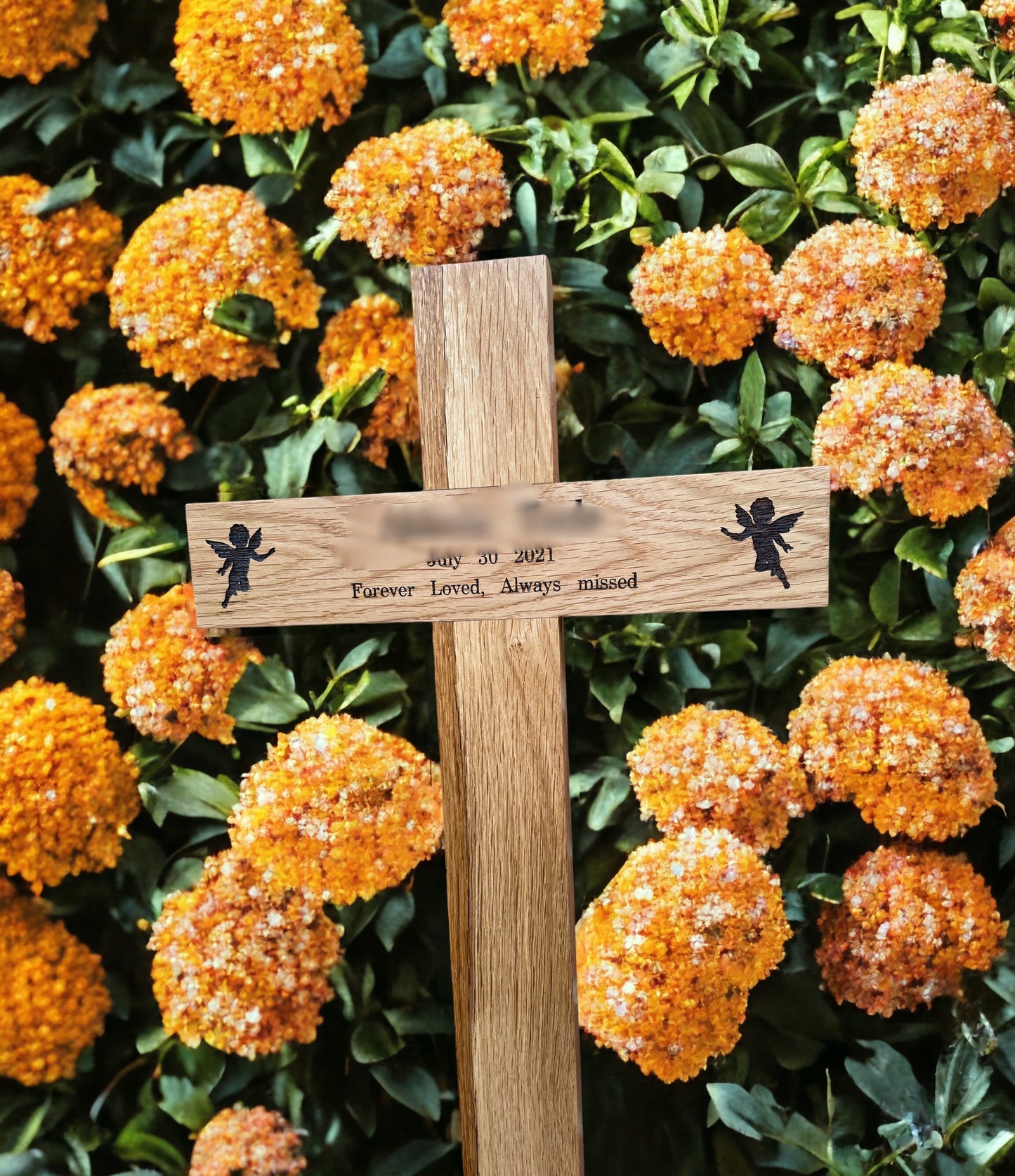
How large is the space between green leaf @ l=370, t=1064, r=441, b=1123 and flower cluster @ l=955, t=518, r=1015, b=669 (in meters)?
0.72

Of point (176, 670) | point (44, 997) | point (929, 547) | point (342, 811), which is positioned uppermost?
point (929, 547)

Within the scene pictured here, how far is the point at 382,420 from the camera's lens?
0.95 metres

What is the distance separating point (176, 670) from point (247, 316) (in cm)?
37

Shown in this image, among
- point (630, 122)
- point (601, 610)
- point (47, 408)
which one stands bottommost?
point (601, 610)

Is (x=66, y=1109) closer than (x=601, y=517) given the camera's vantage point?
No

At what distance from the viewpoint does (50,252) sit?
99 cm

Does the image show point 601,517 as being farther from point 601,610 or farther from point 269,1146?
point 269,1146

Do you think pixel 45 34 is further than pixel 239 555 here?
Yes

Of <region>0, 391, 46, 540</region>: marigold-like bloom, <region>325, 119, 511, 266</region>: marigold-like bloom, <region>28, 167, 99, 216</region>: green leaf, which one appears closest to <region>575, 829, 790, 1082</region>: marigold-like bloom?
<region>325, 119, 511, 266</region>: marigold-like bloom

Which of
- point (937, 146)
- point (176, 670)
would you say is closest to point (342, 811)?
point (176, 670)

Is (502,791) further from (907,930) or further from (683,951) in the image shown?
(907,930)

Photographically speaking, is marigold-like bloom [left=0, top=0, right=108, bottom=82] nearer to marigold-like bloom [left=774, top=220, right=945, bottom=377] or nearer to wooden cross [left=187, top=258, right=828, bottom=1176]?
wooden cross [left=187, top=258, right=828, bottom=1176]

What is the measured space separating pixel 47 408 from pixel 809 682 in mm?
852

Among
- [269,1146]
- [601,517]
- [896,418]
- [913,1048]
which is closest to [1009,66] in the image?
[896,418]
